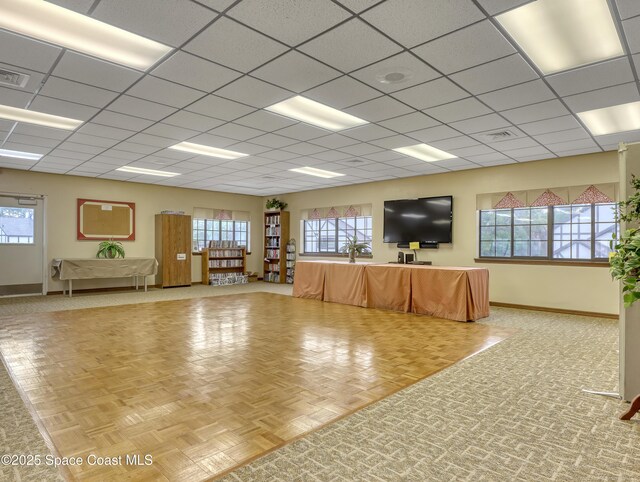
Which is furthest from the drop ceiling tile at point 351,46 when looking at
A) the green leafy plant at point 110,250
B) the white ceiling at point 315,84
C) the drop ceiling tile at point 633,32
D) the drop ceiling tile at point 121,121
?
the green leafy plant at point 110,250

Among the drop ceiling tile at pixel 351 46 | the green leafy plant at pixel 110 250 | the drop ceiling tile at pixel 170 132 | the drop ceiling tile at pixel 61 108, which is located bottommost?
the green leafy plant at pixel 110 250

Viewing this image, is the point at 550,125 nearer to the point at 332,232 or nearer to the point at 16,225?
the point at 332,232

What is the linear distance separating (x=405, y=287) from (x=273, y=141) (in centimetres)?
350

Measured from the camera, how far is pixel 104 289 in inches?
387

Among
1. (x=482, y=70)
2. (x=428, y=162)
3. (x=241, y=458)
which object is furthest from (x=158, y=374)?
(x=428, y=162)

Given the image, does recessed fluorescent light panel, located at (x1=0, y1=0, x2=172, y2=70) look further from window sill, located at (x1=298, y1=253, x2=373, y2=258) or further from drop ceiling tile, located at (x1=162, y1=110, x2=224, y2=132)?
window sill, located at (x1=298, y1=253, x2=373, y2=258)

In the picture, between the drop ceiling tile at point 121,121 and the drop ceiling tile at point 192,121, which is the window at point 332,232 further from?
the drop ceiling tile at point 121,121

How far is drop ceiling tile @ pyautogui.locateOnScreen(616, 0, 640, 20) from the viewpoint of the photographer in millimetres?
2572

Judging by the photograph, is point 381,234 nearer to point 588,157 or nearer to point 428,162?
point 428,162

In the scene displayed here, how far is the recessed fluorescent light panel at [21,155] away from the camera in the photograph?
6.96m

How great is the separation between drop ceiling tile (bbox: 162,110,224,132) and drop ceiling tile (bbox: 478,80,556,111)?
337cm

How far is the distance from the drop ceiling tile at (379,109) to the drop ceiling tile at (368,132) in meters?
0.39

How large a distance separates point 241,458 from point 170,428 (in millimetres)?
649

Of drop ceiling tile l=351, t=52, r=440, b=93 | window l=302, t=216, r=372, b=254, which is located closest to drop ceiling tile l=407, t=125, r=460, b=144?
drop ceiling tile l=351, t=52, r=440, b=93
